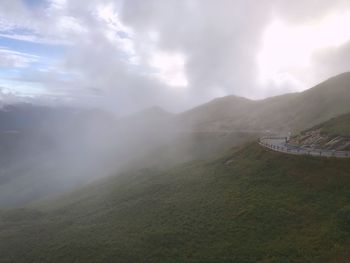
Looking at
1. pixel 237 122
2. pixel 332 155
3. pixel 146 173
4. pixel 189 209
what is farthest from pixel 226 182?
pixel 237 122

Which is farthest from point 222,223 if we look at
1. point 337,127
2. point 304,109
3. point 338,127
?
point 304,109

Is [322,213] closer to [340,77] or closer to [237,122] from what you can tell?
[340,77]

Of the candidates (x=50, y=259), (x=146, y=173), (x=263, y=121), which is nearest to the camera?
(x=50, y=259)

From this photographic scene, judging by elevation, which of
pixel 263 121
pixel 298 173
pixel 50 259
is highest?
pixel 263 121

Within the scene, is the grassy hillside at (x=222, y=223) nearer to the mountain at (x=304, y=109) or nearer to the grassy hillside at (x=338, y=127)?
the grassy hillside at (x=338, y=127)

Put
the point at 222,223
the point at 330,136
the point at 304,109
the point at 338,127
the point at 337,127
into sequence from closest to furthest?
1. the point at 222,223
2. the point at 330,136
3. the point at 338,127
4. the point at 337,127
5. the point at 304,109

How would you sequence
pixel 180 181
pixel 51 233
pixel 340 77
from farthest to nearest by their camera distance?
pixel 340 77 < pixel 180 181 < pixel 51 233

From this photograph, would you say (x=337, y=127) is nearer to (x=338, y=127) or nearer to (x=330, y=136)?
(x=338, y=127)

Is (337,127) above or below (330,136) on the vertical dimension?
above
